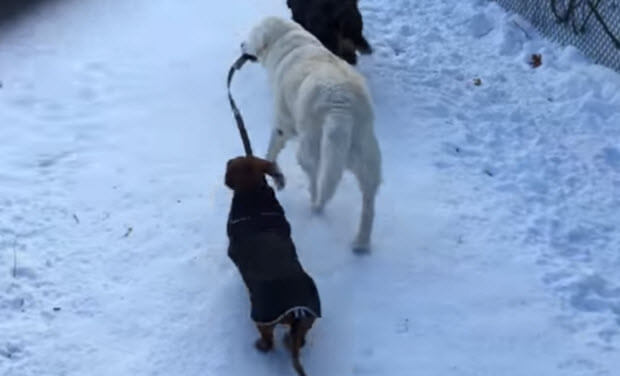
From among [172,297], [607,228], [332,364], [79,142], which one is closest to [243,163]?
[172,297]

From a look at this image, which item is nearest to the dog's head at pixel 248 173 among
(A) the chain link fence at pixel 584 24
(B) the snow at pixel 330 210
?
(B) the snow at pixel 330 210

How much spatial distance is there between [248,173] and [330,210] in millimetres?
897

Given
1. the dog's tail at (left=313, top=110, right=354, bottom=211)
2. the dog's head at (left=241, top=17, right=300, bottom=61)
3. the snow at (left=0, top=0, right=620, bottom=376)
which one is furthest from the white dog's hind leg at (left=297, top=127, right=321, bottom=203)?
the dog's head at (left=241, top=17, right=300, bottom=61)

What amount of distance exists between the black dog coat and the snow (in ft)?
1.41

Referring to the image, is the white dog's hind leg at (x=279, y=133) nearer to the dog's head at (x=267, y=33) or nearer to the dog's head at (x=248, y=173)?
the dog's head at (x=267, y=33)

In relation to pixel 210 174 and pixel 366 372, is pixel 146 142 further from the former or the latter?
pixel 366 372

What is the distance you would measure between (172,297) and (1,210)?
4.41 ft

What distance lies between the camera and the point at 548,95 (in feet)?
19.4

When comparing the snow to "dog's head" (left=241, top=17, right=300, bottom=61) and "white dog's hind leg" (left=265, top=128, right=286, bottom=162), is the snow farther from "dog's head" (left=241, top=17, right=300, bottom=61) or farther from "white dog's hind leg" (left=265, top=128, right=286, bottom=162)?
"dog's head" (left=241, top=17, right=300, bottom=61)

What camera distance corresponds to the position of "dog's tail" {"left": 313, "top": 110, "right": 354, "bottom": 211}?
12.2 ft

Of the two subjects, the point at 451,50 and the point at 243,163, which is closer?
the point at 243,163

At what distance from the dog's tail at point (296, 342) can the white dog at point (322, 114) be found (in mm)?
815

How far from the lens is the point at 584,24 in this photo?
6.47m

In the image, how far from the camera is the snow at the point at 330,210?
362cm
